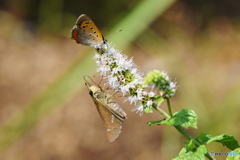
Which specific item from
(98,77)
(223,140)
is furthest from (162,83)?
(98,77)

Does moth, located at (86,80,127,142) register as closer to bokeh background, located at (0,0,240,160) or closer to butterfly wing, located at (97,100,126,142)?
butterfly wing, located at (97,100,126,142)

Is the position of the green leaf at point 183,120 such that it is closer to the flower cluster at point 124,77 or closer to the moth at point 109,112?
the flower cluster at point 124,77

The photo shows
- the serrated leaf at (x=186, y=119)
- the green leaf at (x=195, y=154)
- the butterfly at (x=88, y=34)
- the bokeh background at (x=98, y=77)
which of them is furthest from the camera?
the bokeh background at (x=98, y=77)

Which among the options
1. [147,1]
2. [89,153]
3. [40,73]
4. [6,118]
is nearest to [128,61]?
[147,1]

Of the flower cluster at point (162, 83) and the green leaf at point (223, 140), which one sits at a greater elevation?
the flower cluster at point (162, 83)

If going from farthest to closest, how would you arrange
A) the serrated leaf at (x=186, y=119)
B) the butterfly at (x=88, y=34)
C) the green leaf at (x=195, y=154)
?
the butterfly at (x=88, y=34) < the serrated leaf at (x=186, y=119) < the green leaf at (x=195, y=154)

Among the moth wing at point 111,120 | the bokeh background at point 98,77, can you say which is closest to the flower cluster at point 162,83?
the moth wing at point 111,120

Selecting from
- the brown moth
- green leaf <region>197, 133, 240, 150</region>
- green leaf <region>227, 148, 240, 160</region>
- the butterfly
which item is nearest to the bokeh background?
the brown moth

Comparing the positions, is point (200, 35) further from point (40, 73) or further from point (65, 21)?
point (40, 73)
